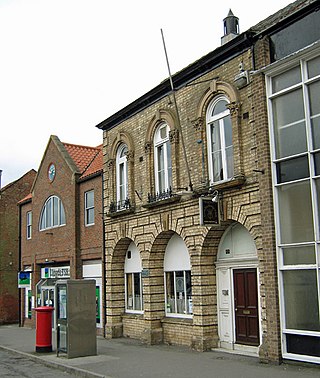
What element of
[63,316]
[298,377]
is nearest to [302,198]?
[298,377]

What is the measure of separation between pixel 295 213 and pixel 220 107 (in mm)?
4306

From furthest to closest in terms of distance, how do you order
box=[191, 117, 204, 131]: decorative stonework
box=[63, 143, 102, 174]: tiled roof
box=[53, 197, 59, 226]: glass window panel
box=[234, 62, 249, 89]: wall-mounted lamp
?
box=[53, 197, 59, 226]: glass window panel → box=[63, 143, 102, 174]: tiled roof → box=[191, 117, 204, 131]: decorative stonework → box=[234, 62, 249, 89]: wall-mounted lamp

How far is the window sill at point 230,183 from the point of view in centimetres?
1409

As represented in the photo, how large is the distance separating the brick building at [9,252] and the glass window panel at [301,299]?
2289 cm

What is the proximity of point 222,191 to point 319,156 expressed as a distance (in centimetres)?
345

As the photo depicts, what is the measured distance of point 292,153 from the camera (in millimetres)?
12781

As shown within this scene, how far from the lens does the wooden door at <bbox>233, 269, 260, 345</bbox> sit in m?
14.6

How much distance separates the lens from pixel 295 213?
1264cm

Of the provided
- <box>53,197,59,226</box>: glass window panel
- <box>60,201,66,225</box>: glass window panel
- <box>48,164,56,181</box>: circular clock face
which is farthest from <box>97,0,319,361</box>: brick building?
<box>48,164,56,181</box>: circular clock face

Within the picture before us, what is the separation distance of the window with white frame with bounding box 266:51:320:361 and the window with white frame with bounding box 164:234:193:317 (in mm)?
4838

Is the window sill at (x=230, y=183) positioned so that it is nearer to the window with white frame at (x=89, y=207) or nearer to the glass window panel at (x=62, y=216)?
the window with white frame at (x=89, y=207)

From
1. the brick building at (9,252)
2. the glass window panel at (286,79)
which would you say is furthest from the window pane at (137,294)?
the brick building at (9,252)

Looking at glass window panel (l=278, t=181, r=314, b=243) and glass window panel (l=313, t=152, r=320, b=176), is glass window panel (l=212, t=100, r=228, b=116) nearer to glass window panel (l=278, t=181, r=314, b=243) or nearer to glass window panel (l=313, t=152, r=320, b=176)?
glass window panel (l=278, t=181, r=314, b=243)

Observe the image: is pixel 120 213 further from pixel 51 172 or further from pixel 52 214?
pixel 51 172
